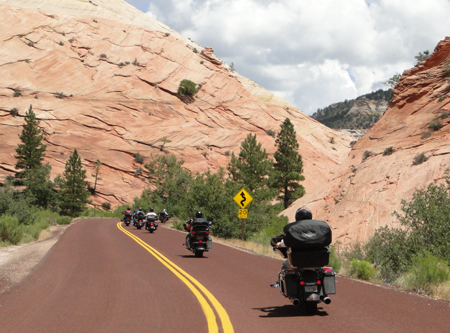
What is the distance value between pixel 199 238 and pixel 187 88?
6663 centimetres

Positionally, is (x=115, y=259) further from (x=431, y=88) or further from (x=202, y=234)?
(x=431, y=88)

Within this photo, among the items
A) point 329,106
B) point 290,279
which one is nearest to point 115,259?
point 290,279

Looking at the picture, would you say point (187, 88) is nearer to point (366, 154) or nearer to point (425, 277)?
point (366, 154)

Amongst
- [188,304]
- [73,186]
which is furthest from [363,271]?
[73,186]

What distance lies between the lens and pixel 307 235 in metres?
6.68

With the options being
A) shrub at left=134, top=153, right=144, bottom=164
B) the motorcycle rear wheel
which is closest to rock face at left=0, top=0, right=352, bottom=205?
shrub at left=134, top=153, right=144, bottom=164


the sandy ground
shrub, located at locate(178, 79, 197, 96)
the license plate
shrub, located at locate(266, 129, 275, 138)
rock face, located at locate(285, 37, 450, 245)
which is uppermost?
shrub, located at locate(178, 79, 197, 96)

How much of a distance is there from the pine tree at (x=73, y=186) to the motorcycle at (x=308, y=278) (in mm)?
56478

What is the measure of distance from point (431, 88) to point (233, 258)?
782 inches

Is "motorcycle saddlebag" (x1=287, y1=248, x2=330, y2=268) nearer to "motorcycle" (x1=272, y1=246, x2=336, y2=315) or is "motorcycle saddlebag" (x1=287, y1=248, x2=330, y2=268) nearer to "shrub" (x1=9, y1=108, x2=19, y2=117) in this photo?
"motorcycle" (x1=272, y1=246, x2=336, y2=315)

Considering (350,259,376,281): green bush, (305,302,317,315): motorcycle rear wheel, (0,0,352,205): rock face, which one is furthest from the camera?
(0,0,352,205): rock face

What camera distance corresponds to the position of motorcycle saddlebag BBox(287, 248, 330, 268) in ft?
22.1

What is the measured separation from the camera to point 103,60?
271 feet

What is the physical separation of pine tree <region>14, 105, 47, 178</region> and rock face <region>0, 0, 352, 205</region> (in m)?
2.94
